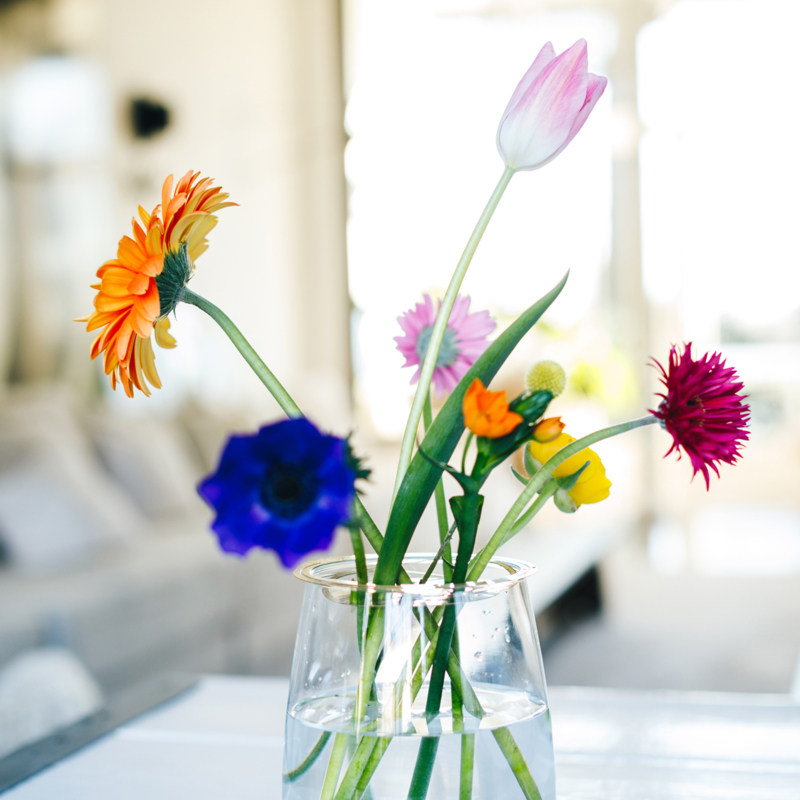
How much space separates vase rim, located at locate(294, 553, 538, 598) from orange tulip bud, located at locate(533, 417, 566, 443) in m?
0.07

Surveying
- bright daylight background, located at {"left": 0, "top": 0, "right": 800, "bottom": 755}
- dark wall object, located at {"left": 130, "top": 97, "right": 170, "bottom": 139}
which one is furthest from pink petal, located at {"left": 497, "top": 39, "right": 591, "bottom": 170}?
dark wall object, located at {"left": 130, "top": 97, "right": 170, "bottom": 139}

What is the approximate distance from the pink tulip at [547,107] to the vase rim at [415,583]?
0.17 meters

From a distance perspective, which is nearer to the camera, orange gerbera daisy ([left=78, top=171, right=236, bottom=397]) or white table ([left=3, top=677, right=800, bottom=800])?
orange gerbera daisy ([left=78, top=171, right=236, bottom=397])

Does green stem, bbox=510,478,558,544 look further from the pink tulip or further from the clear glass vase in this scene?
the pink tulip

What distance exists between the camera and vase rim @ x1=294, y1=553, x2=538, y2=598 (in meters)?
0.36

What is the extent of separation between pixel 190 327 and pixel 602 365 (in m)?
2.28

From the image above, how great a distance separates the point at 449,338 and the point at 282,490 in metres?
0.18

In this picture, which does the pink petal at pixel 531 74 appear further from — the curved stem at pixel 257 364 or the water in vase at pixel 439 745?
the water in vase at pixel 439 745

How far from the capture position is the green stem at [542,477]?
0.35m

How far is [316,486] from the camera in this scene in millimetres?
287

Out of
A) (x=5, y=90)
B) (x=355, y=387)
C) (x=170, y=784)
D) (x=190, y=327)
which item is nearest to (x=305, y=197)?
(x=355, y=387)

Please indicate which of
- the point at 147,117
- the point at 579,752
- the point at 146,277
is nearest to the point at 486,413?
the point at 146,277

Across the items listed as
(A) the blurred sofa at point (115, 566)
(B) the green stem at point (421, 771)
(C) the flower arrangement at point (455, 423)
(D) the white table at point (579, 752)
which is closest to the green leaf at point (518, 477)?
(C) the flower arrangement at point (455, 423)

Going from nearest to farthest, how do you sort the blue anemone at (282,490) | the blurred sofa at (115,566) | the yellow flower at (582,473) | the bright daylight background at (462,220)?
the blue anemone at (282,490)
the yellow flower at (582,473)
the blurred sofa at (115,566)
the bright daylight background at (462,220)
